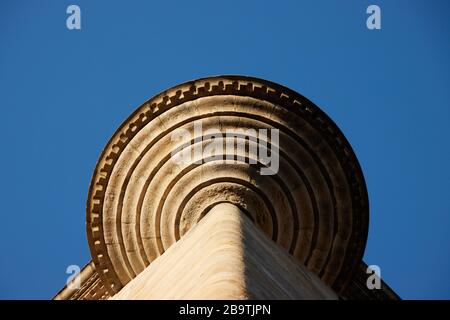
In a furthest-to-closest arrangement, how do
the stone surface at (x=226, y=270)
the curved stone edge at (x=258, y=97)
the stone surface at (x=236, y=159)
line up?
the curved stone edge at (x=258, y=97) → the stone surface at (x=236, y=159) → the stone surface at (x=226, y=270)

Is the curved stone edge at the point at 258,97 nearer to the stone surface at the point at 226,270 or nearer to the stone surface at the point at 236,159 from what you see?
the stone surface at the point at 236,159

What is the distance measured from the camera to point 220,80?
372 inches

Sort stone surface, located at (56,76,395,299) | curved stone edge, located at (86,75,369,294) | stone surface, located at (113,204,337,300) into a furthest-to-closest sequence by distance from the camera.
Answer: curved stone edge, located at (86,75,369,294), stone surface, located at (56,76,395,299), stone surface, located at (113,204,337,300)

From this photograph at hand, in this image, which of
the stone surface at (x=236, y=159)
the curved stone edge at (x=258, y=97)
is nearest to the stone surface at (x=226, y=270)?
the stone surface at (x=236, y=159)

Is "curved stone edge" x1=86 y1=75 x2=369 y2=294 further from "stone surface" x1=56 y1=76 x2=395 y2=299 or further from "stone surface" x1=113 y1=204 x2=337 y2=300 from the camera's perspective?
"stone surface" x1=113 y1=204 x2=337 y2=300

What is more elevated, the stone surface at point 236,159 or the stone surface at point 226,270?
the stone surface at point 236,159

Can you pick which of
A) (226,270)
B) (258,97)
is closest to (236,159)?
(258,97)

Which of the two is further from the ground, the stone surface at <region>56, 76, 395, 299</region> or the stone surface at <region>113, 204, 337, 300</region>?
the stone surface at <region>56, 76, 395, 299</region>

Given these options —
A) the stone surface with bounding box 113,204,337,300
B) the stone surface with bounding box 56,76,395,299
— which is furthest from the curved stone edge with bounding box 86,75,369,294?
the stone surface with bounding box 113,204,337,300

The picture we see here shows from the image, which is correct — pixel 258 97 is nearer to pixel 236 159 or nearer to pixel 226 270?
pixel 236 159

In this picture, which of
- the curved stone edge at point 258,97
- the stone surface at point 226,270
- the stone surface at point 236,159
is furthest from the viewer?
the curved stone edge at point 258,97

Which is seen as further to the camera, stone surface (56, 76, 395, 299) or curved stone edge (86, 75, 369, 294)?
curved stone edge (86, 75, 369, 294)

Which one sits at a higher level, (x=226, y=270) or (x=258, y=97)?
(x=258, y=97)
